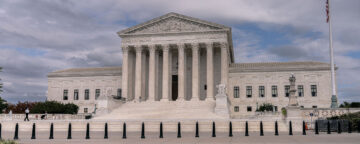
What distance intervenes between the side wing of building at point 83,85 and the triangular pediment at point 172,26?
12153 millimetres

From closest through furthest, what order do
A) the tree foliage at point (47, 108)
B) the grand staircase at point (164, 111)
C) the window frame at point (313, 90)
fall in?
the grand staircase at point (164, 111), the tree foliage at point (47, 108), the window frame at point (313, 90)

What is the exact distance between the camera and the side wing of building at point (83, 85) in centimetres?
6600

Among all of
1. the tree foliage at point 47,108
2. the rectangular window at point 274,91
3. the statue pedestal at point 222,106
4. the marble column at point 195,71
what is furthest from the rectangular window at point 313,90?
the tree foliage at point 47,108

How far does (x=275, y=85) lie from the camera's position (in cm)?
6091

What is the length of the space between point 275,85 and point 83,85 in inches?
1339

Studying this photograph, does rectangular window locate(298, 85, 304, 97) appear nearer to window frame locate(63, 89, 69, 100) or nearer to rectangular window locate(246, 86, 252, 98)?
rectangular window locate(246, 86, 252, 98)

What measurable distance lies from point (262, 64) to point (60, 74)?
36929 millimetres

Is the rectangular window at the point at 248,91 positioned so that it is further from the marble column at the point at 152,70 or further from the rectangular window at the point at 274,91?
the marble column at the point at 152,70

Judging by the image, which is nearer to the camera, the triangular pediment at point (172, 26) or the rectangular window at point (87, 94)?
the triangular pediment at point (172, 26)

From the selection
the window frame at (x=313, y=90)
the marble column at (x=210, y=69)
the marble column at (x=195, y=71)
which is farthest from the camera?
the window frame at (x=313, y=90)

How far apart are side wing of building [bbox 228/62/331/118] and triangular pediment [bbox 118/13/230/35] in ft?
37.3

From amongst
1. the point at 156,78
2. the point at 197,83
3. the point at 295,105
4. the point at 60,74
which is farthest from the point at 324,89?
the point at 60,74

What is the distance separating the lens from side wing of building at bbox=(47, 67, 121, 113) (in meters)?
66.0

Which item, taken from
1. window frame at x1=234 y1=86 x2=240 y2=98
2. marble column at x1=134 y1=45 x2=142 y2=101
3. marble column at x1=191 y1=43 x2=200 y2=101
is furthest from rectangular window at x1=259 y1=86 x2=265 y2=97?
marble column at x1=134 y1=45 x2=142 y2=101
